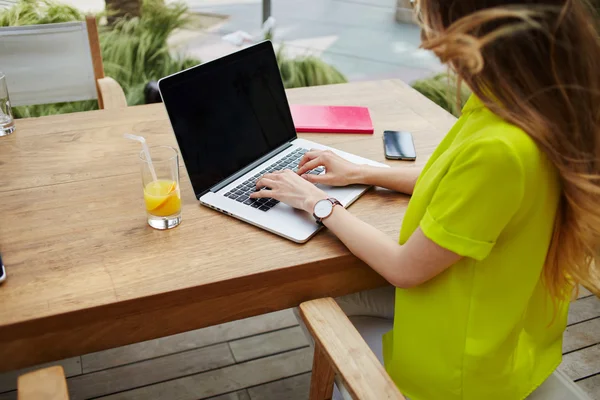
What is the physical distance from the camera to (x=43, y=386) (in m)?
0.96

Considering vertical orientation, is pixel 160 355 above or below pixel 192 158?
below

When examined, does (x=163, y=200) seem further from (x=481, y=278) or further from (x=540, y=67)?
(x=540, y=67)

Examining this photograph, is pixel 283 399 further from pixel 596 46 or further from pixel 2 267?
pixel 596 46

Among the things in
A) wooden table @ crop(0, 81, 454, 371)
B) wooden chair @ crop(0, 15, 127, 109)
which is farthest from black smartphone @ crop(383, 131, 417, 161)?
wooden chair @ crop(0, 15, 127, 109)

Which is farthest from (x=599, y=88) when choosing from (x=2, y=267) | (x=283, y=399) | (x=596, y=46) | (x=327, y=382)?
(x=283, y=399)

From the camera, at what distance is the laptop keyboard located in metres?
1.27

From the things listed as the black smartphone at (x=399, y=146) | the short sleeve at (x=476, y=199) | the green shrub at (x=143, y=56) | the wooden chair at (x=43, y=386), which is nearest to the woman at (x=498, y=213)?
the short sleeve at (x=476, y=199)

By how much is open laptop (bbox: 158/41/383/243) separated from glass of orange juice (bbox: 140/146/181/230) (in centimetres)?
4

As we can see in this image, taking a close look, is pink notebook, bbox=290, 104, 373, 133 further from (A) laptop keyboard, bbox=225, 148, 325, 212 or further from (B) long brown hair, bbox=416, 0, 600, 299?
(B) long brown hair, bbox=416, 0, 600, 299

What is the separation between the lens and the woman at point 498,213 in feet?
2.91

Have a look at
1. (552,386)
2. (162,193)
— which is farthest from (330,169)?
(552,386)

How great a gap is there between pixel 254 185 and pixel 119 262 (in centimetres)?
36

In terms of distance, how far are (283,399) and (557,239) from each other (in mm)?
1135

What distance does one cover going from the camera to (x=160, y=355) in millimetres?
2043
